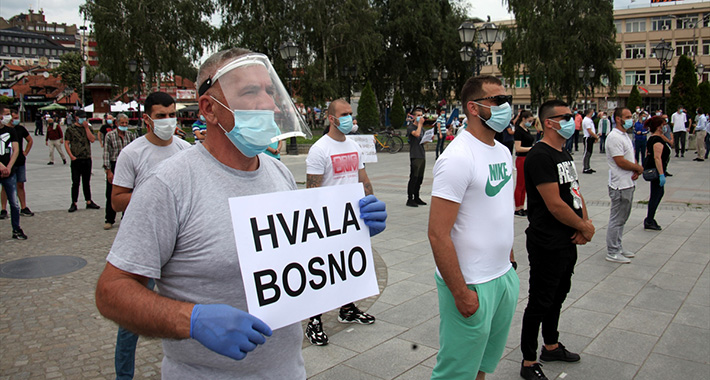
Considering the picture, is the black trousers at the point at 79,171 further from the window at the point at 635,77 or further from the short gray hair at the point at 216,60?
the window at the point at 635,77

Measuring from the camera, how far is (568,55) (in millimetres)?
36906

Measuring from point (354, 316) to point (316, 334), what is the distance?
1.84 ft

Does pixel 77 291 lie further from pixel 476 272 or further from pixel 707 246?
pixel 707 246

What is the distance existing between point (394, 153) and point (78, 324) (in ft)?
65.8

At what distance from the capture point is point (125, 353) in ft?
11.0

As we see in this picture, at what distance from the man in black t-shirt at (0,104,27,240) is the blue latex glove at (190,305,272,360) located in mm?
8161

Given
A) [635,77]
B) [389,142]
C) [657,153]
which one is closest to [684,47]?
[635,77]

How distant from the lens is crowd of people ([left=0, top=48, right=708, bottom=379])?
4.99 ft

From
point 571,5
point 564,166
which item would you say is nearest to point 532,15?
point 571,5

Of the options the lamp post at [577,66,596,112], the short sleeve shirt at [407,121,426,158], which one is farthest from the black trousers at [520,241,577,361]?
the lamp post at [577,66,596,112]

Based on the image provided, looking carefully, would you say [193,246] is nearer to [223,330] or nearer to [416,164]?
[223,330]

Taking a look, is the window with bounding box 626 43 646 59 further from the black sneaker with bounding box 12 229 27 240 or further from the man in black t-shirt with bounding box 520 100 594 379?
the black sneaker with bounding box 12 229 27 240

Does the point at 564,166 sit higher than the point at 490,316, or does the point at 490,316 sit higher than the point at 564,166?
the point at 564,166

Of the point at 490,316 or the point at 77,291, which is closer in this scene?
the point at 490,316
